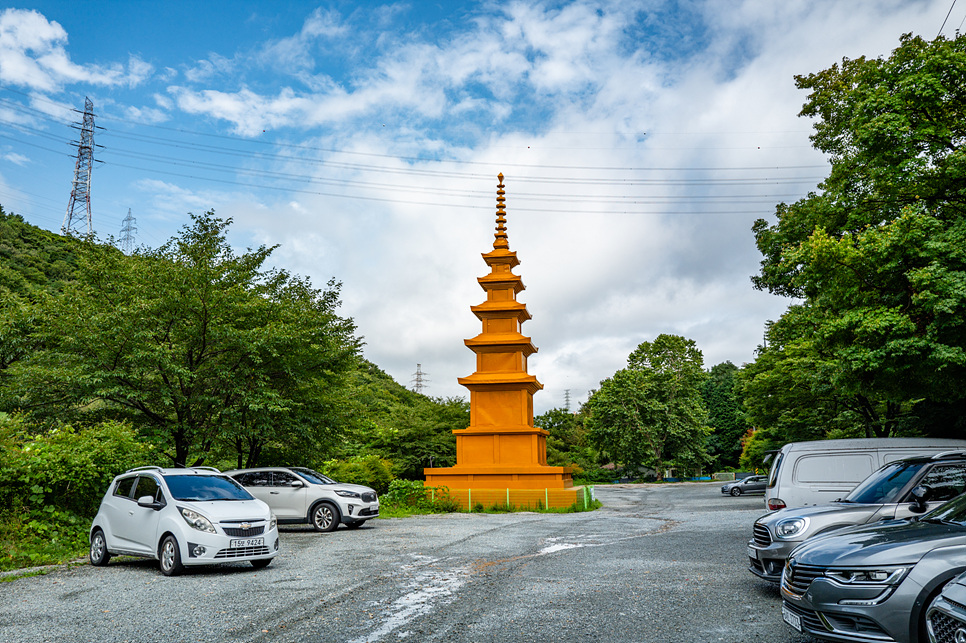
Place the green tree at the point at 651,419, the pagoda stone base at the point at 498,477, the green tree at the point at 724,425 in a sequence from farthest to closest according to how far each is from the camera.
→ the green tree at the point at 724,425 < the green tree at the point at 651,419 < the pagoda stone base at the point at 498,477

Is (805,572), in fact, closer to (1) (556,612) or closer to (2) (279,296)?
(1) (556,612)

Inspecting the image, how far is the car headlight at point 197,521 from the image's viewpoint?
31.4 feet

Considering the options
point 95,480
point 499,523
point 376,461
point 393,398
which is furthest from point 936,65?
point 393,398

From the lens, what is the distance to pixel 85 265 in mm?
17000

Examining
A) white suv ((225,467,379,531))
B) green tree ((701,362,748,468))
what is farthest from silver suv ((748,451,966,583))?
green tree ((701,362,748,468))

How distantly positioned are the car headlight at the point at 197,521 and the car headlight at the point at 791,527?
7.43 metres

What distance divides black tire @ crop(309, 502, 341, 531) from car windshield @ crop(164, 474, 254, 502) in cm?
553

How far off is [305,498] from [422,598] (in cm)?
979

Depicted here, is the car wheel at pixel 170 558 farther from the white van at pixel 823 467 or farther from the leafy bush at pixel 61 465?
the white van at pixel 823 467

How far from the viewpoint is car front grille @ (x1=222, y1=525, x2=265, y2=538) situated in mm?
9650

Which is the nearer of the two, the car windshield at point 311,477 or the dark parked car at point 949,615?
the dark parked car at point 949,615

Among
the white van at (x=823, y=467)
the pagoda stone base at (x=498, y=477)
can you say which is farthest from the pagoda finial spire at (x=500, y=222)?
the white van at (x=823, y=467)

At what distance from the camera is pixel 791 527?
24.0 feet

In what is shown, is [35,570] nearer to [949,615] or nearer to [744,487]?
[949,615]
